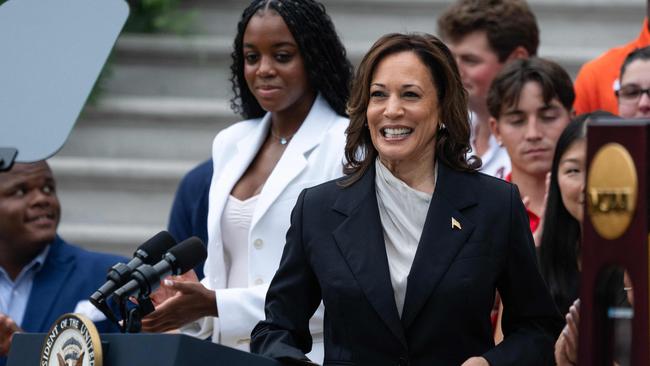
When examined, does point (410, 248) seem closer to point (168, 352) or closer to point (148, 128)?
point (168, 352)

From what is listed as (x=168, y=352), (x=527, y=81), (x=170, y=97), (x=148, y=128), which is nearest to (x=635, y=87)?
(x=527, y=81)

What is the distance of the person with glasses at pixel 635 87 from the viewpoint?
488cm

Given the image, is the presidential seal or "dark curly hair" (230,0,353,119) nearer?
the presidential seal

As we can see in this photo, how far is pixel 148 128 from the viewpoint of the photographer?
7.62m

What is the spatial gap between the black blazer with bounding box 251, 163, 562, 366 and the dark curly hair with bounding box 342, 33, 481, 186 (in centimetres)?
6

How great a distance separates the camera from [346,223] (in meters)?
3.52

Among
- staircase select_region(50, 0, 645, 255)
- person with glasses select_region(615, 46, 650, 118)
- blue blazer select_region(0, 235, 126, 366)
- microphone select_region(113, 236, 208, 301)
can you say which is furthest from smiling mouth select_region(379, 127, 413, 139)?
staircase select_region(50, 0, 645, 255)

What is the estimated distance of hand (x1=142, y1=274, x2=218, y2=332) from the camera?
404cm

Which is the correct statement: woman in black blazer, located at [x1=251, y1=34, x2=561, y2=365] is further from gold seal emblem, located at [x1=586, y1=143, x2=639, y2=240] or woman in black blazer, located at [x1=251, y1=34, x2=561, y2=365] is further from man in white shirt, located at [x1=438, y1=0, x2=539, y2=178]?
man in white shirt, located at [x1=438, y1=0, x2=539, y2=178]

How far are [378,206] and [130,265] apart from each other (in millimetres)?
640

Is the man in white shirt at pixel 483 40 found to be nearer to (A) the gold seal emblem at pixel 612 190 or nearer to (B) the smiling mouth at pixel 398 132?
(B) the smiling mouth at pixel 398 132

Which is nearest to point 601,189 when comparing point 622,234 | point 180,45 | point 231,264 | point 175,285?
point 622,234

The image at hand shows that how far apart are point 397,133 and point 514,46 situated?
2.25m

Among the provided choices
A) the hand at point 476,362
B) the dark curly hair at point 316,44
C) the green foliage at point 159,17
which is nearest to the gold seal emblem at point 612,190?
the hand at point 476,362
